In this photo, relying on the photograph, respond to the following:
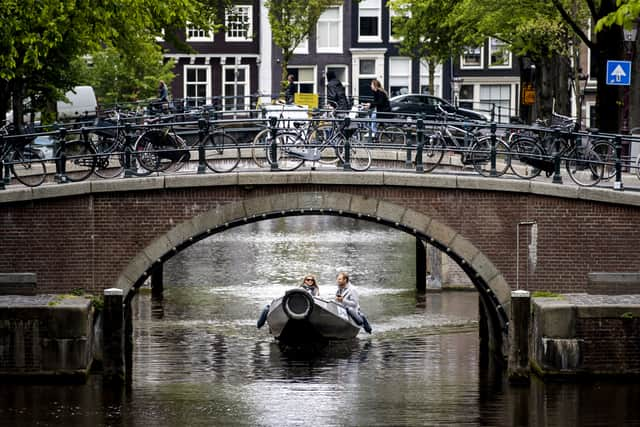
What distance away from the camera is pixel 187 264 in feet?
139

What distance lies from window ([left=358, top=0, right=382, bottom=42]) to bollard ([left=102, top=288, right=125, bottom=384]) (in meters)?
45.4

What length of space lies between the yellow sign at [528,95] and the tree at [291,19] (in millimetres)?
9101

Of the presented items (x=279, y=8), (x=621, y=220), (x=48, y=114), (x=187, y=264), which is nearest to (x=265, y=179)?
(x=621, y=220)

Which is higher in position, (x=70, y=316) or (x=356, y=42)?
(x=356, y=42)

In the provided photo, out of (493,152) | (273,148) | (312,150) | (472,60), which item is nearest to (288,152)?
(312,150)

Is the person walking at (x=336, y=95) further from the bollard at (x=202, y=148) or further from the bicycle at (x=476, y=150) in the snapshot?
the bollard at (x=202, y=148)

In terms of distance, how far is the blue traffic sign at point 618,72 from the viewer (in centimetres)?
2956

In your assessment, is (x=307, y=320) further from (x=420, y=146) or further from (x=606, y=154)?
(x=606, y=154)

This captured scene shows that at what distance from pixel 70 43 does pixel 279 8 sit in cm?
2396

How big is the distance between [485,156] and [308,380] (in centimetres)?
526

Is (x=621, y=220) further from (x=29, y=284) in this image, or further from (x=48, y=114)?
(x=48, y=114)

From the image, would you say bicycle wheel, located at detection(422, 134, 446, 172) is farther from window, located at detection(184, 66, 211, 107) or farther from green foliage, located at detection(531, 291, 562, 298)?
window, located at detection(184, 66, 211, 107)

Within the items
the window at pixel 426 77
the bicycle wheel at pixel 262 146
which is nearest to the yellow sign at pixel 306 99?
the bicycle wheel at pixel 262 146

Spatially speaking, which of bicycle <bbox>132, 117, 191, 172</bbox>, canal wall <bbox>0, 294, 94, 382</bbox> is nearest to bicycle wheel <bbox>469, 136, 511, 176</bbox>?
bicycle <bbox>132, 117, 191, 172</bbox>
